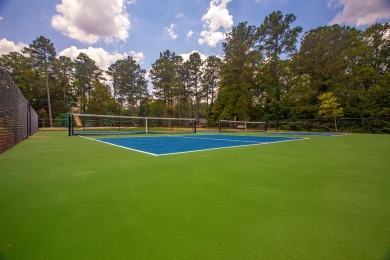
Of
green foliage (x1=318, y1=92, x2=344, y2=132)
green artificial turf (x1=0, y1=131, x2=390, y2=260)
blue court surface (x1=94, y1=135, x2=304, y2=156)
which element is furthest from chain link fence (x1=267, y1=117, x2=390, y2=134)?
green artificial turf (x1=0, y1=131, x2=390, y2=260)

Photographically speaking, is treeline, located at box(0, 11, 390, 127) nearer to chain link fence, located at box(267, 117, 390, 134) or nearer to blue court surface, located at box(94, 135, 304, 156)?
chain link fence, located at box(267, 117, 390, 134)

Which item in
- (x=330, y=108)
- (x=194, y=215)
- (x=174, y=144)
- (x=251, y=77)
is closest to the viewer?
(x=194, y=215)

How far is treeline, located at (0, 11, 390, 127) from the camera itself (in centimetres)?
2638

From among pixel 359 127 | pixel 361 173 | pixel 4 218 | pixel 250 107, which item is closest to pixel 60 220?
pixel 4 218

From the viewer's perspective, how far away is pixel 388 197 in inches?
99.7

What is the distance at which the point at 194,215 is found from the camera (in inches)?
81.1

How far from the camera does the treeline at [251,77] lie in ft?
86.5

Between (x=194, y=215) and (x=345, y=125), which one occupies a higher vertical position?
(x=345, y=125)

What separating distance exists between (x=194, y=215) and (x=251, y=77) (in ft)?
114

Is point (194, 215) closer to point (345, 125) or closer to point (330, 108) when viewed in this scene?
point (330, 108)

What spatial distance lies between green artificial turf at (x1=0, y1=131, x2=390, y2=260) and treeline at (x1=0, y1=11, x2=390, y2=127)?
84.7 ft

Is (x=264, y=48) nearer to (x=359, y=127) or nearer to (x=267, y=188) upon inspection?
(x=359, y=127)

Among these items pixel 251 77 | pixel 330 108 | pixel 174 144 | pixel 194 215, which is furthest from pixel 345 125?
pixel 194 215

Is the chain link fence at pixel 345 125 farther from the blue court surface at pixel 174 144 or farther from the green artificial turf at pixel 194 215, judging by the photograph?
the green artificial turf at pixel 194 215
